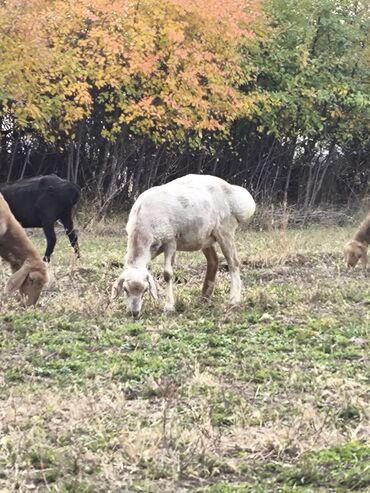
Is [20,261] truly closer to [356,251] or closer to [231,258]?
[231,258]

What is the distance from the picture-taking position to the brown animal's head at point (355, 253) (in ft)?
40.4

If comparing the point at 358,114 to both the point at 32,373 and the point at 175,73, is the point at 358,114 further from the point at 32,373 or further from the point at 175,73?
the point at 32,373

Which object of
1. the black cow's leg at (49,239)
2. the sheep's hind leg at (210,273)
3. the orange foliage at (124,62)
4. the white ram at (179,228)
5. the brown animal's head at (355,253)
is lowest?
the black cow's leg at (49,239)

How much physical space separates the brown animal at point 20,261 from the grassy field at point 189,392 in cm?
21

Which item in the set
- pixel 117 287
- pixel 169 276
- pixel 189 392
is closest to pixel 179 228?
pixel 169 276

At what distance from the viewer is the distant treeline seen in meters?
16.6

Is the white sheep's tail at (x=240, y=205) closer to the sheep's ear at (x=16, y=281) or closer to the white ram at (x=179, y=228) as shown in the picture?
the white ram at (x=179, y=228)

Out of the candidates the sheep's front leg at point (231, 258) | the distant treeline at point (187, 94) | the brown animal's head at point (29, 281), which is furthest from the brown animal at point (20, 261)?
the distant treeline at point (187, 94)

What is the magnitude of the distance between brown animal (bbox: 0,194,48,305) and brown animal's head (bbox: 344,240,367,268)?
524cm

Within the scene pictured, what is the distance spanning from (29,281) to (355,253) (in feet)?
18.1

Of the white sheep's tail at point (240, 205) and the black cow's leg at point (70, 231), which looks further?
the black cow's leg at point (70, 231)

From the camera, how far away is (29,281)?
884cm

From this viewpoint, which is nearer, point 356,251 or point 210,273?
point 210,273

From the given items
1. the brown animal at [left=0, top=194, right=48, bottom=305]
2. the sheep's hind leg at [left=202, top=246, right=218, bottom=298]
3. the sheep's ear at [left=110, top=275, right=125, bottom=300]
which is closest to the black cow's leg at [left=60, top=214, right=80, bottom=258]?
the brown animal at [left=0, top=194, right=48, bottom=305]
